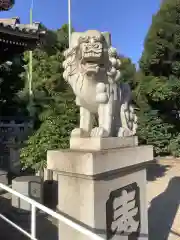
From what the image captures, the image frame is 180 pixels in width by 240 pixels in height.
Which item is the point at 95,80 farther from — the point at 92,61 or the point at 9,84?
the point at 9,84

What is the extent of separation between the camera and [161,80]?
12.2m

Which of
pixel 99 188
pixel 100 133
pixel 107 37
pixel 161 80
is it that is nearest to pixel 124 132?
pixel 100 133

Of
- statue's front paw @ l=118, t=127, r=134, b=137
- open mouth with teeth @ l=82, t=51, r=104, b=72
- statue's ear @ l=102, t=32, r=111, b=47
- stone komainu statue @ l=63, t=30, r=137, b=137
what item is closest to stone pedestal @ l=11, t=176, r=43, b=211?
stone komainu statue @ l=63, t=30, r=137, b=137

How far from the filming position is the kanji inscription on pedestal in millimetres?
2463

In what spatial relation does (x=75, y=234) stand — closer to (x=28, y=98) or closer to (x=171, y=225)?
(x=171, y=225)

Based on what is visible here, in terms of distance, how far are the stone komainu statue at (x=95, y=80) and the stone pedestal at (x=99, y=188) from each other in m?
0.21

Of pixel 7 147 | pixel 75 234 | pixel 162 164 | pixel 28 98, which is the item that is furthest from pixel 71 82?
pixel 28 98

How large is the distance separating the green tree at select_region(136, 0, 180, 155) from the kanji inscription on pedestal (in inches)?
367

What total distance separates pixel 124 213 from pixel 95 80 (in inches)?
51.4

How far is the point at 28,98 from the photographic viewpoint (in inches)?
549

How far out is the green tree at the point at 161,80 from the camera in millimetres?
11930

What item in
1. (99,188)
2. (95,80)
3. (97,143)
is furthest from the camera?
(95,80)

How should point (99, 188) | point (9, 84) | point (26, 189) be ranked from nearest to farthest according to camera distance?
point (99, 188) < point (26, 189) < point (9, 84)

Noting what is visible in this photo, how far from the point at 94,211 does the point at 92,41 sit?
1417mm
